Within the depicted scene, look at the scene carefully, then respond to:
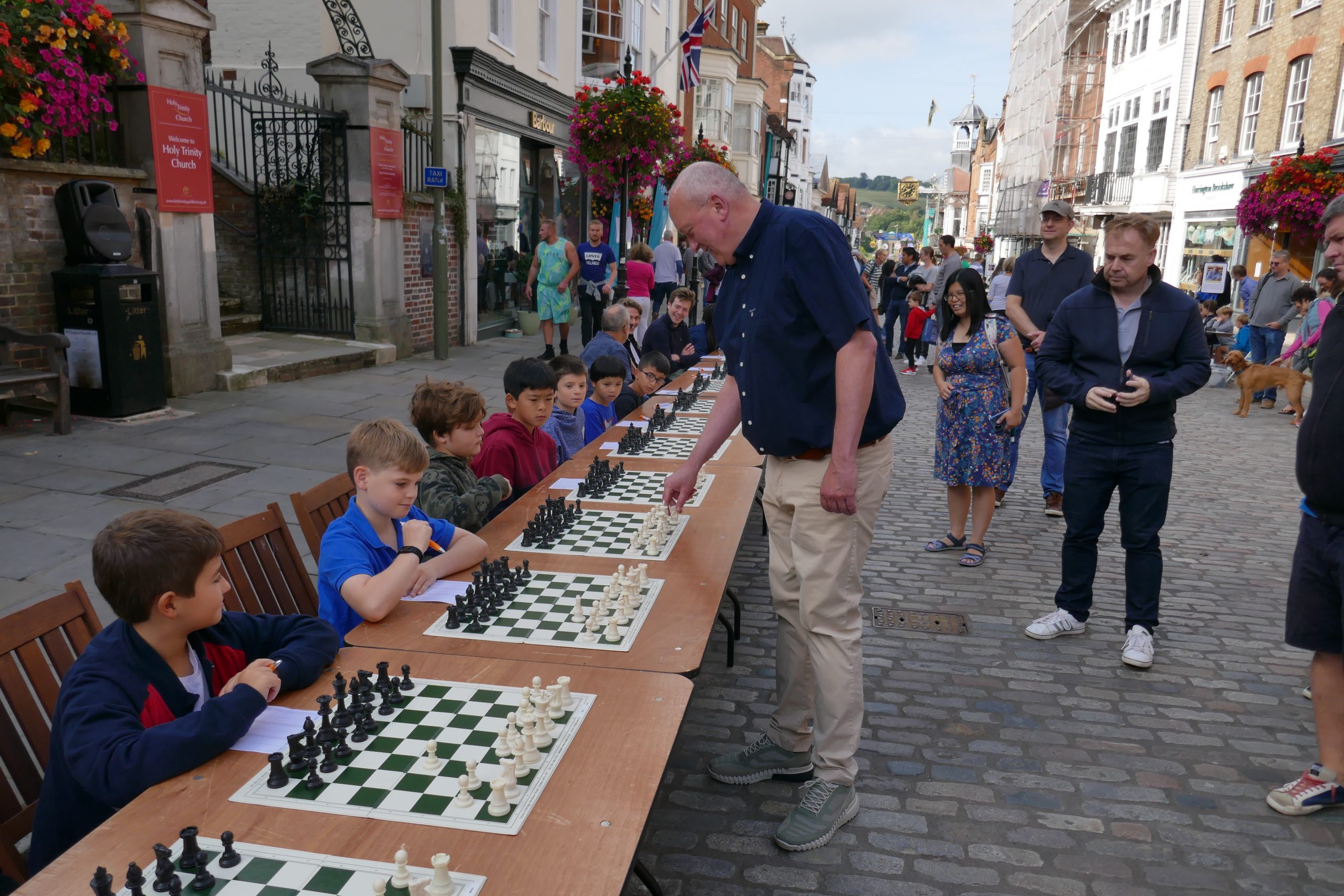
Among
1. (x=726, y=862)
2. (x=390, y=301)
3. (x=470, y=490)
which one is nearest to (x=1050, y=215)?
(x=470, y=490)

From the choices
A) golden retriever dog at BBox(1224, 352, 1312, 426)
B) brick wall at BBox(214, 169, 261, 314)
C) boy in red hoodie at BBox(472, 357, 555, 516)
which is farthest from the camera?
brick wall at BBox(214, 169, 261, 314)

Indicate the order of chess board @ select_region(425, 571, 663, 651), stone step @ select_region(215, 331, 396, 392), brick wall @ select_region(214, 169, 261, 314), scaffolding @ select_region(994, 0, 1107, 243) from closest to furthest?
1. chess board @ select_region(425, 571, 663, 651)
2. stone step @ select_region(215, 331, 396, 392)
3. brick wall @ select_region(214, 169, 261, 314)
4. scaffolding @ select_region(994, 0, 1107, 243)

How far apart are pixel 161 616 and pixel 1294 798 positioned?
3890 millimetres

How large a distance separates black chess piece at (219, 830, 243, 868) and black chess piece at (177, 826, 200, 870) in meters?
0.04

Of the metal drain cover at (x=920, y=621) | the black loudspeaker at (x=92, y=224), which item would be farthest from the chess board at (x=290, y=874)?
the black loudspeaker at (x=92, y=224)

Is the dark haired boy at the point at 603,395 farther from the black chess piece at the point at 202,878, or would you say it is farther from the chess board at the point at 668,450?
the black chess piece at the point at 202,878

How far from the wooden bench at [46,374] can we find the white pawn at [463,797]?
7.04 metres

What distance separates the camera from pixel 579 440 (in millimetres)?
5793

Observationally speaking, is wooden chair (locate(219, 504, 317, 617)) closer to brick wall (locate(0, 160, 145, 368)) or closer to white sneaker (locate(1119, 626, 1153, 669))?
white sneaker (locate(1119, 626, 1153, 669))

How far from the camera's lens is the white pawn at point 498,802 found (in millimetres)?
1854

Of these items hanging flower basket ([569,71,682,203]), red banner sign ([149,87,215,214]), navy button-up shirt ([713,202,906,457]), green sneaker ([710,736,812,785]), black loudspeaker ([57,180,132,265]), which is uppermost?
hanging flower basket ([569,71,682,203])

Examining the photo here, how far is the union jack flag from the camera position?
17.6 m

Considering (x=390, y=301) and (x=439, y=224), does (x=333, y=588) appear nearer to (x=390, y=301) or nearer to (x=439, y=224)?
(x=390, y=301)

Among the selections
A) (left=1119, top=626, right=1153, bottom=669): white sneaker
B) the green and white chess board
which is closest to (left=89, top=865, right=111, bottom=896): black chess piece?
the green and white chess board
